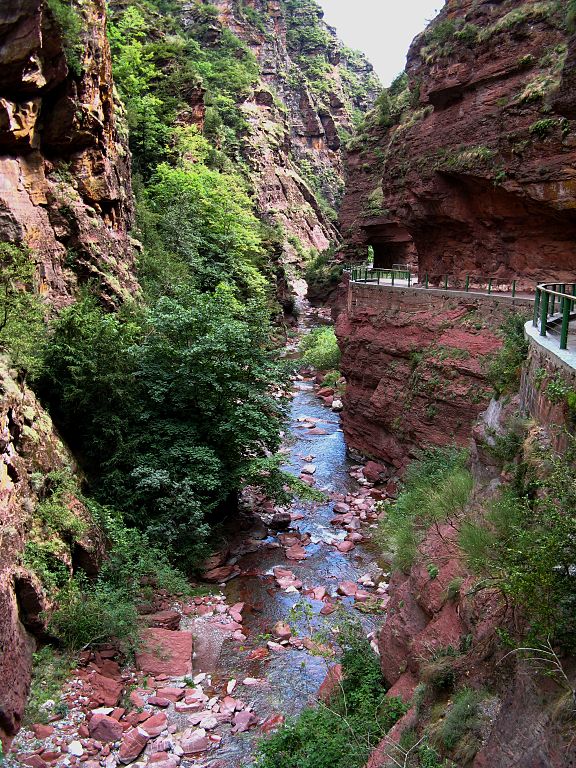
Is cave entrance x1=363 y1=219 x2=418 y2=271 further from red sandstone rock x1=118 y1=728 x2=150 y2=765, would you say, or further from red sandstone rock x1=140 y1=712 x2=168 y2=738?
red sandstone rock x1=118 y1=728 x2=150 y2=765

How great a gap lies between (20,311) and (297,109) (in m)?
81.3

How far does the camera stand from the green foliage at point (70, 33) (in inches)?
632

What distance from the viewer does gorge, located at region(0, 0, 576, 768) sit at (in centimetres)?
577

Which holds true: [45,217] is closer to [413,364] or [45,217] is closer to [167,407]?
[167,407]

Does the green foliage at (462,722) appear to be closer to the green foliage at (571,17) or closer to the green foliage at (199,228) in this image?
the green foliage at (571,17)

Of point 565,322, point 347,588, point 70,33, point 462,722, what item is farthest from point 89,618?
point 70,33

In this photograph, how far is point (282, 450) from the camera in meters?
21.7

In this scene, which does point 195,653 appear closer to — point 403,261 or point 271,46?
point 403,261

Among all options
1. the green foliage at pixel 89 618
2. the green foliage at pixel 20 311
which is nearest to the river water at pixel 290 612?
the green foliage at pixel 89 618

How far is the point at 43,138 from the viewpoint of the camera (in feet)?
53.9

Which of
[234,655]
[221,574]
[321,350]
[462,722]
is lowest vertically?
[221,574]

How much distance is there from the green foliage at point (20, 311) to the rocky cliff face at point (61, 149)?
86cm

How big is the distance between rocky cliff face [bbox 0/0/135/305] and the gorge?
0.09 m

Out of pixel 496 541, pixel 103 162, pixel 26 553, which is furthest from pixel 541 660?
pixel 103 162
